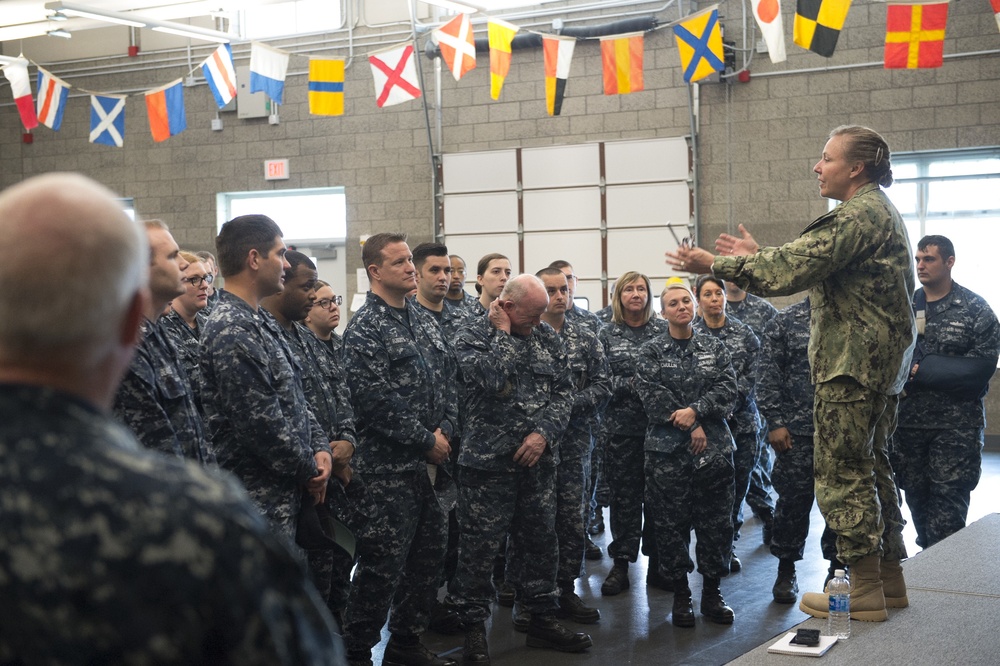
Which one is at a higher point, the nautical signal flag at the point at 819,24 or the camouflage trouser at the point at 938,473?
the nautical signal flag at the point at 819,24

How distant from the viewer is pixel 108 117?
9312mm

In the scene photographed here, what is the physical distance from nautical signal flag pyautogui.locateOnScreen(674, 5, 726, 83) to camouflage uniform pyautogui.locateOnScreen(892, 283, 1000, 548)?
8.63 ft

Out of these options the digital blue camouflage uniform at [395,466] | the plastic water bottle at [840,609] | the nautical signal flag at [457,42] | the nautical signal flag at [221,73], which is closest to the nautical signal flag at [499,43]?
the nautical signal flag at [457,42]

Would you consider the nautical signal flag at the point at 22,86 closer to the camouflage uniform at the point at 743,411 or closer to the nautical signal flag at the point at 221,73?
the nautical signal flag at the point at 221,73

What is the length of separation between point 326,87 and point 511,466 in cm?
504

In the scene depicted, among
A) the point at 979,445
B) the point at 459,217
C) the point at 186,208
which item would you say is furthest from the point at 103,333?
the point at 186,208

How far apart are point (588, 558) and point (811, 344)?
115 inches

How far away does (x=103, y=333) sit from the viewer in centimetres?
96

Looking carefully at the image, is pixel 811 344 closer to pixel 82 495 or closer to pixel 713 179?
pixel 82 495

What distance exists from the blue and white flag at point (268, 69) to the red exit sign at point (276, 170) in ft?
9.64

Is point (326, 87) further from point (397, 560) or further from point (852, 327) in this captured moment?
point (852, 327)

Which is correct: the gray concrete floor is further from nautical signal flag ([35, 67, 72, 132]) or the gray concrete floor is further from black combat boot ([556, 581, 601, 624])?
nautical signal flag ([35, 67, 72, 132])

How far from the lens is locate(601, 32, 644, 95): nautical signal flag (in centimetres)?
753

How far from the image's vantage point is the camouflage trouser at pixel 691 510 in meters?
4.59
